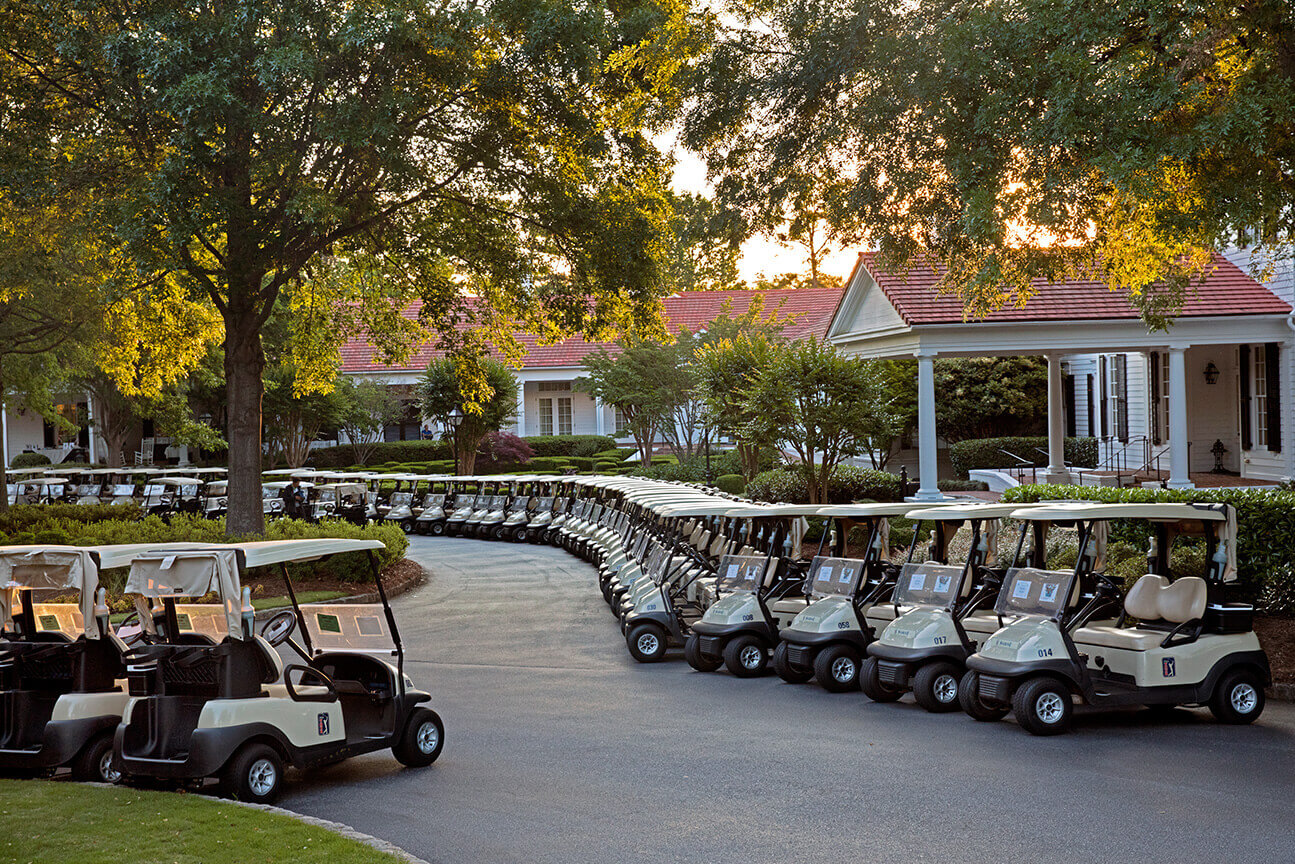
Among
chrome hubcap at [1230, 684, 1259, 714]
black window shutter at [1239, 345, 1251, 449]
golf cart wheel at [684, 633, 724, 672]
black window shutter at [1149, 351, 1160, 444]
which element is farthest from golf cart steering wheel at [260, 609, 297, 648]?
black window shutter at [1149, 351, 1160, 444]

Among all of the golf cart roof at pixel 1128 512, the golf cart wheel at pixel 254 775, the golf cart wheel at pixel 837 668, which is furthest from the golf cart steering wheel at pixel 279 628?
the golf cart roof at pixel 1128 512

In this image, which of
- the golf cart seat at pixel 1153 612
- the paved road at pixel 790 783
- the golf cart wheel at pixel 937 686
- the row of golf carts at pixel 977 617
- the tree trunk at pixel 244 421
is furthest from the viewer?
the tree trunk at pixel 244 421

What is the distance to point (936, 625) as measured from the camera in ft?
31.9

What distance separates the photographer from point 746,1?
12.6m

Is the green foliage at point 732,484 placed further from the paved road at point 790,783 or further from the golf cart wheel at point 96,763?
the golf cart wheel at point 96,763

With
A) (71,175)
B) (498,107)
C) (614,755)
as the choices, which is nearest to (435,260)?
(498,107)

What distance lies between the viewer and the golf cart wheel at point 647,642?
40.5 feet

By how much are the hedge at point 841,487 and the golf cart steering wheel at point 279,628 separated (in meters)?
13.2

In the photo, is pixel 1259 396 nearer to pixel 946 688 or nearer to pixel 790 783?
pixel 946 688

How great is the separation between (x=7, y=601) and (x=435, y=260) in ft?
43.1

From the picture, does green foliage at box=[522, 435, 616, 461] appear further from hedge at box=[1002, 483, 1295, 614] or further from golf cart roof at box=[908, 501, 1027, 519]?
golf cart roof at box=[908, 501, 1027, 519]

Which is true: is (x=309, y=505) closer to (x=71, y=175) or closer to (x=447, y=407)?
(x=447, y=407)

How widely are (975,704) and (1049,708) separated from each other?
618mm

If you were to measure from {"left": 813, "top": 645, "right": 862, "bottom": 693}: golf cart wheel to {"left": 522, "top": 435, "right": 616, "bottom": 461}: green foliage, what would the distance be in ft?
106
